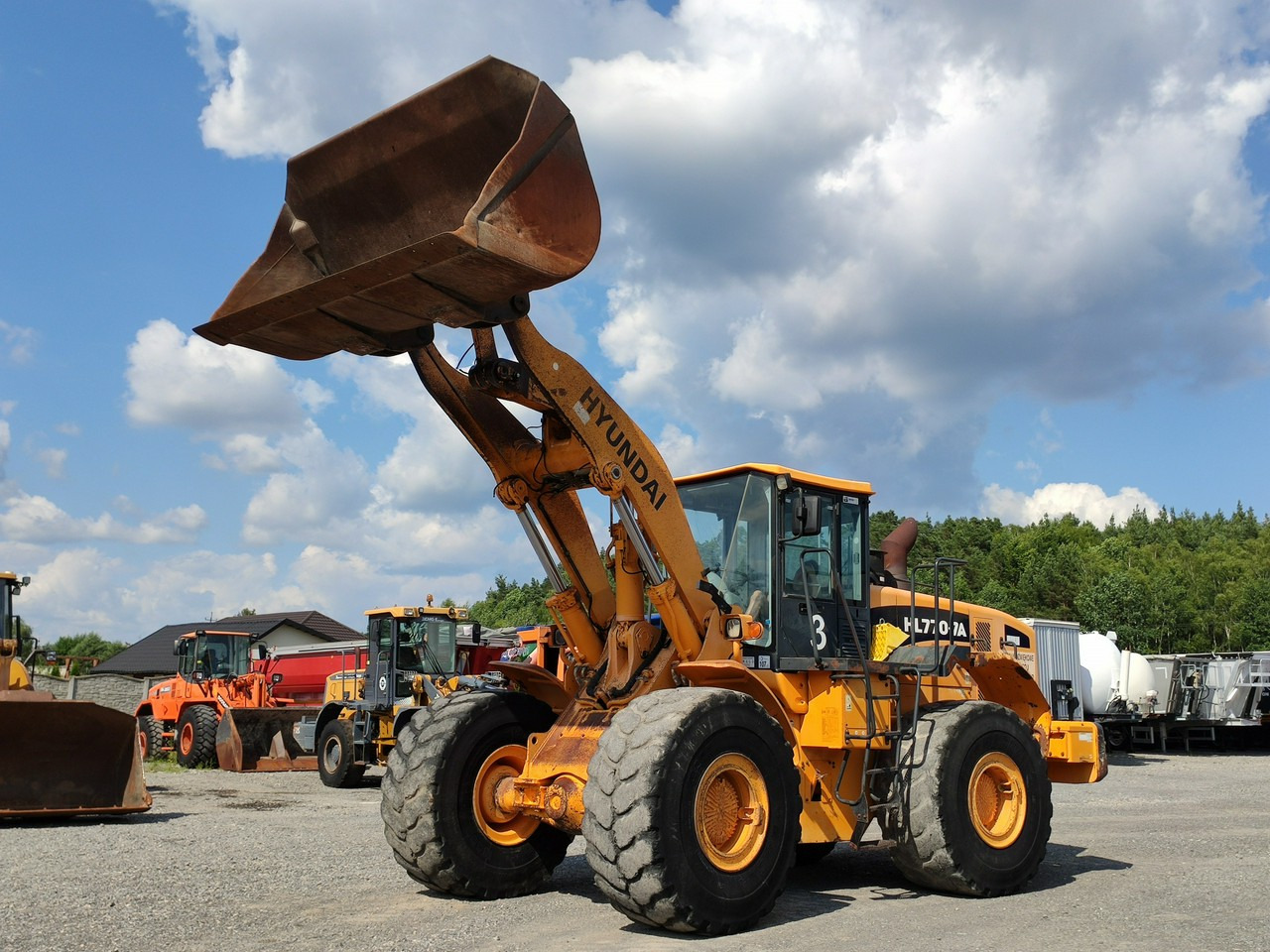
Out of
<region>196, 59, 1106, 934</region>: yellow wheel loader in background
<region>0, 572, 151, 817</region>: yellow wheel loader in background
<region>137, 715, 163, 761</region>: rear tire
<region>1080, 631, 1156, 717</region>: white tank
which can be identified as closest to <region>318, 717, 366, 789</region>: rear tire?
<region>0, 572, 151, 817</region>: yellow wheel loader in background

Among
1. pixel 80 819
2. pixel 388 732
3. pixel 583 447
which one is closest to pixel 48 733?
pixel 80 819

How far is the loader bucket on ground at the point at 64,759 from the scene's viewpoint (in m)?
13.4

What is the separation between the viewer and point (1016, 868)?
27.9ft

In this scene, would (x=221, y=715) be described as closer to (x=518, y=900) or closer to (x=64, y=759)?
(x=64, y=759)

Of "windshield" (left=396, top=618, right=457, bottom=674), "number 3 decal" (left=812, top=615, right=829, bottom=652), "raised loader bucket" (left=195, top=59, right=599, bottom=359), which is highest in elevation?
"raised loader bucket" (left=195, top=59, right=599, bottom=359)

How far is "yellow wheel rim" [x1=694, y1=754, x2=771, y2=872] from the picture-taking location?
7.07 meters

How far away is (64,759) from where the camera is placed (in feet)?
44.8

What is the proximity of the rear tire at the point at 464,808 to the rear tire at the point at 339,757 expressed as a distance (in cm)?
1216

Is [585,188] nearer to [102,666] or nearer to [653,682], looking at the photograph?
[653,682]

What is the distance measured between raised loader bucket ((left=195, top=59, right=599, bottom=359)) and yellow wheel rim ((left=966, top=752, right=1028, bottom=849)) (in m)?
4.72

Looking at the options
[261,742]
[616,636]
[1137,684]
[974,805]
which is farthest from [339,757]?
[1137,684]

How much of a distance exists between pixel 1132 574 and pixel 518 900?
60926 millimetres

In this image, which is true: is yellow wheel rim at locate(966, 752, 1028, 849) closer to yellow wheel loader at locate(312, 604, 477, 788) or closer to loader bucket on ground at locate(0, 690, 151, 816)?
loader bucket on ground at locate(0, 690, 151, 816)

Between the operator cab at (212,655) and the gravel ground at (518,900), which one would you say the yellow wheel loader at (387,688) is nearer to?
the operator cab at (212,655)
